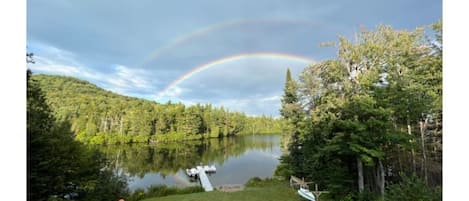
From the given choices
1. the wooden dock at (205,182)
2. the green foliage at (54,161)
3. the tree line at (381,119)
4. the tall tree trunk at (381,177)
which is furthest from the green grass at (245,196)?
the wooden dock at (205,182)

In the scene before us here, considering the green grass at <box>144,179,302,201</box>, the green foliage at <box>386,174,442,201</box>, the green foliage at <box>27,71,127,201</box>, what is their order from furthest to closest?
the green grass at <box>144,179,302,201</box> → the green foliage at <box>27,71,127,201</box> → the green foliage at <box>386,174,442,201</box>

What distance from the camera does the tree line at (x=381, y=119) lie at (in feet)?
21.0

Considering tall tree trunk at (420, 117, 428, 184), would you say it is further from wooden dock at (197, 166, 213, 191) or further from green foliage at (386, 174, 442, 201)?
wooden dock at (197, 166, 213, 191)

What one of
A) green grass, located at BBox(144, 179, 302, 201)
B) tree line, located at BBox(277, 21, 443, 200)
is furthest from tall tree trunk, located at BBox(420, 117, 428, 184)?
green grass, located at BBox(144, 179, 302, 201)

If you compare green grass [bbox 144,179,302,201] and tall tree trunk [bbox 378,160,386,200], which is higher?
tall tree trunk [bbox 378,160,386,200]

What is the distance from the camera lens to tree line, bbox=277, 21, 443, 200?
21.0ft

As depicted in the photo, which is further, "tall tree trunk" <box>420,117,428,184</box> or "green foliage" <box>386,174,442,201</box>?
"tall tree trunk" <box>420,117,428,184</box>

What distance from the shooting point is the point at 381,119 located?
6363 mm

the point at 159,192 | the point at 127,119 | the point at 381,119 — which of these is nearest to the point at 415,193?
the point at 381,119

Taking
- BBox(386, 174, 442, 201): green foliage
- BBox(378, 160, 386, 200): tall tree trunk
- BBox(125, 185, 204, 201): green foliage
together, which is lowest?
BBox(125, 185, 204, 201): green foliage

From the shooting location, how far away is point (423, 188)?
→ 468 cm

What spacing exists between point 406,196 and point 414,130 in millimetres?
4616
